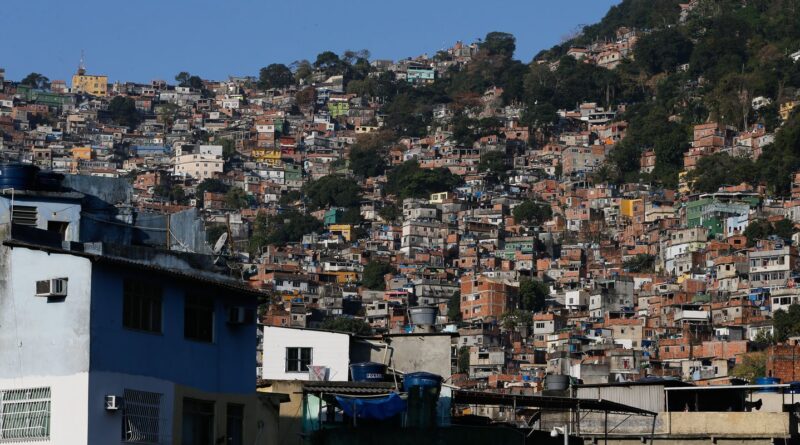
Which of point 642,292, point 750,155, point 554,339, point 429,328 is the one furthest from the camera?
point 750,155

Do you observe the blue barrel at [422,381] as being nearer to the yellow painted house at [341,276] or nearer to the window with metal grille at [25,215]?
the window with metal grille at [25,215]

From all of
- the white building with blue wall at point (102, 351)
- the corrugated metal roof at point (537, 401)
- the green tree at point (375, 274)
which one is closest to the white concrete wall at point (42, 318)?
the white building with blue wall at point (102, 351)

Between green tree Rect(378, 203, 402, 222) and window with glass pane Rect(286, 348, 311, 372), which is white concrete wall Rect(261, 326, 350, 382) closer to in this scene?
window with glass pane Rect(286, 348, 311, 372)

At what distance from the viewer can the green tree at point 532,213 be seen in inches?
7382

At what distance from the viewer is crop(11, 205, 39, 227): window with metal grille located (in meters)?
23.4

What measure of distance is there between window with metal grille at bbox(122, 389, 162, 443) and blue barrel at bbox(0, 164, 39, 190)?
14.9 feet

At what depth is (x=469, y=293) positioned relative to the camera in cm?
15200

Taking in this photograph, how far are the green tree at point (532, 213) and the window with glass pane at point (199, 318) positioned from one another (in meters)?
165

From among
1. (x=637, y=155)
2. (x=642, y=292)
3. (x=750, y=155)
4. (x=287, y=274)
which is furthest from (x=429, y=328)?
(x=637, y=155)

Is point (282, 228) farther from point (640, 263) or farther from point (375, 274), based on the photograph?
point (640, 263)

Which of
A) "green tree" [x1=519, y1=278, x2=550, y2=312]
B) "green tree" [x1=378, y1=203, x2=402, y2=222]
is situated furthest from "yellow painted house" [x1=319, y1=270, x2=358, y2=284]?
"green tree" [x1=378, y1=203, x2=402, y2=222]

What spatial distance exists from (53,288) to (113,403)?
136 centimetres

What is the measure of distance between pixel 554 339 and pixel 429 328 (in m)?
103

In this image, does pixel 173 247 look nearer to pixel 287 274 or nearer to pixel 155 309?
pixel 155 309
